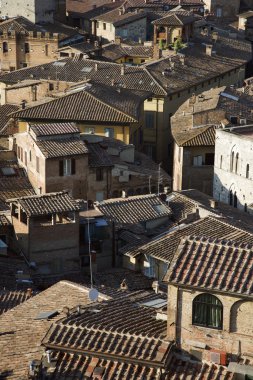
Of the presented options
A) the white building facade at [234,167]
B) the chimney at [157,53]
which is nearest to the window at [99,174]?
the white building facade at [234,167]

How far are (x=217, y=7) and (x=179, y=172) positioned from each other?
194ft

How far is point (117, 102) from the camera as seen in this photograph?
65375 millimetres

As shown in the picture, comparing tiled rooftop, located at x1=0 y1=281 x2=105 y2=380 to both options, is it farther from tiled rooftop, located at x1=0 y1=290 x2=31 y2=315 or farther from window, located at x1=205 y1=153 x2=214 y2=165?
window, located at x1=205 y1=153 x2=214 y2=165

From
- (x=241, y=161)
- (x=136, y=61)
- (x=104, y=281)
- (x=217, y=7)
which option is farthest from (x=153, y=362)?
(x=217, y=7)

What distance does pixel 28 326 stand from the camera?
90.5ft

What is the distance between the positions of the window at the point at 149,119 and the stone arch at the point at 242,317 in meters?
50.5

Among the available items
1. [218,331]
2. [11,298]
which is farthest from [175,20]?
[218,331]

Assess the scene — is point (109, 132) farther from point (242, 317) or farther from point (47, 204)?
point (242, 317)

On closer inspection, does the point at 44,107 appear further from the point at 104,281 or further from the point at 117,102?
the point at 104,281

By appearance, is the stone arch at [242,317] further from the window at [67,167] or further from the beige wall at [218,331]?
the window at [67,167]

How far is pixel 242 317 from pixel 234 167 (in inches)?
1436

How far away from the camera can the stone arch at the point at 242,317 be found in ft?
76.5

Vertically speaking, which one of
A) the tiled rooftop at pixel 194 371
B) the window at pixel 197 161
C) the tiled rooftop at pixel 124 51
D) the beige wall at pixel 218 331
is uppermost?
the beige wall at pixel 218 331

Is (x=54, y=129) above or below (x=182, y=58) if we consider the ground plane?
above
